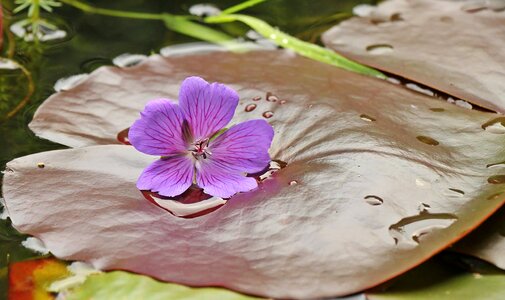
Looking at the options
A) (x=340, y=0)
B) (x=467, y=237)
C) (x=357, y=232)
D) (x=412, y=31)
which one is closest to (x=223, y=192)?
(x=357, y=232)

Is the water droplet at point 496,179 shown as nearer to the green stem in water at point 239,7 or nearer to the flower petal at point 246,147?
the flower petal at point 246,147

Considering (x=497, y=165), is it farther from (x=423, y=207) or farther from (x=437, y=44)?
(x=437, y=44)

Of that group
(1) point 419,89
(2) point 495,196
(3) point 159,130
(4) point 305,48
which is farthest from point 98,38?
(2) point 495,196

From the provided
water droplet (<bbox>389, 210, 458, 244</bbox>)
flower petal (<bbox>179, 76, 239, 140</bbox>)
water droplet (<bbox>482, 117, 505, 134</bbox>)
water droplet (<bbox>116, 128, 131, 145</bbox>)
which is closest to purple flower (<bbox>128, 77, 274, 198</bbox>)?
flower petal (<bbox>179, 76, 239, 140</bbox>)

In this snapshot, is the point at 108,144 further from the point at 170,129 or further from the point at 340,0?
the point at 340,0

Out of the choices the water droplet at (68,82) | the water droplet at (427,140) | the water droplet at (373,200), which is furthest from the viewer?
the water droplet at (68,82)

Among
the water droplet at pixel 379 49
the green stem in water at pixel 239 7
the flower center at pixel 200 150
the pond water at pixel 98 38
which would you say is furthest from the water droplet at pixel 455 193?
the green stem in water at pixel 239 7

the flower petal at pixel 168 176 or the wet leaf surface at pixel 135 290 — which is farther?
the flower petal at pixel 168 176
